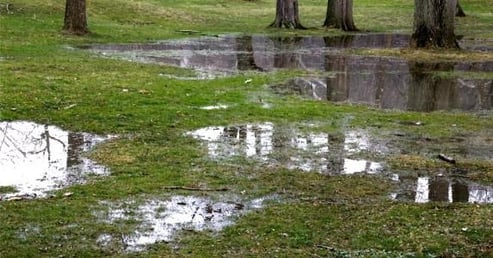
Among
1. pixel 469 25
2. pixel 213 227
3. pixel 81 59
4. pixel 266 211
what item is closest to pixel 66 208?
pixel 213 227

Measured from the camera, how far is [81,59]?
16.2 meters

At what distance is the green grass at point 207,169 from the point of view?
5.61 m

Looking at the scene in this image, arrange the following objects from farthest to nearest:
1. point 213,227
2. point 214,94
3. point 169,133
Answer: point 214,94
point 169,133
point 213,227

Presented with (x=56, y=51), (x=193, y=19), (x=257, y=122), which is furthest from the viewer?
(x=193, y=19)

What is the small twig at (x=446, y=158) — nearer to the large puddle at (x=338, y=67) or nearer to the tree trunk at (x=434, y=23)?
the large puddle at (x=338, y=67)

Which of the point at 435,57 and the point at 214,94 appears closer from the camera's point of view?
the point at 214,94

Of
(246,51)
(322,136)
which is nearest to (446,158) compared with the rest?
(322,136)

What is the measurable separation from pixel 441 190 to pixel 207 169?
2.43 metres

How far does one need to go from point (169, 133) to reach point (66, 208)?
10.9 ft

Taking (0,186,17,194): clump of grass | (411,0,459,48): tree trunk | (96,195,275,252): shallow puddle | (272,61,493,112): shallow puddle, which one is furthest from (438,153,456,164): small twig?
→ (411,0,459,48): tree trunk

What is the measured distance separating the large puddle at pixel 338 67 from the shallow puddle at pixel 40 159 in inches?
204

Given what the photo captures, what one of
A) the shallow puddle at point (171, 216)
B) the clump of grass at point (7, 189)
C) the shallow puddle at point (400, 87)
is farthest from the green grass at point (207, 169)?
the shallow puddle at point (400, 87)

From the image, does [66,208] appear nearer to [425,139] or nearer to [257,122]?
[257,122]

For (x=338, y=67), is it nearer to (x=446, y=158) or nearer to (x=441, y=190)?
(x=446, y=158)
